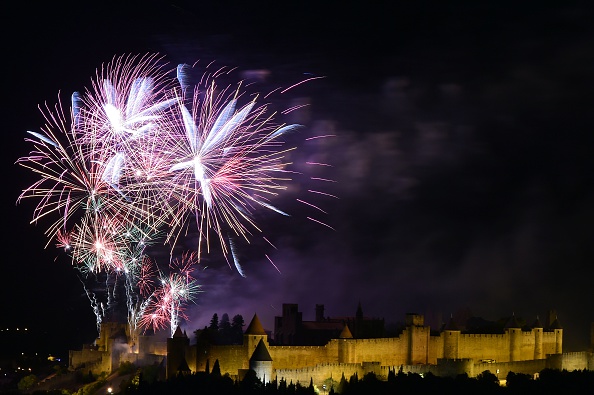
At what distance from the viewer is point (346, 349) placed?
2114 inches

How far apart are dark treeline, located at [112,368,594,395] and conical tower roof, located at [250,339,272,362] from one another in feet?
3.21

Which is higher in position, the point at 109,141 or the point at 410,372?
the point at 109,141

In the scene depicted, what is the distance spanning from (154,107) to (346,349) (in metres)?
16.9

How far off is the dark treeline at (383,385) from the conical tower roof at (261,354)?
0.98m

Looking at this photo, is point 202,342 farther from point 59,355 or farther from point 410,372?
point 59,355

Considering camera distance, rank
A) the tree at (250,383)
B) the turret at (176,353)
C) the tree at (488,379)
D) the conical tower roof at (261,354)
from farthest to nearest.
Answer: the turret at (176,353), the tree at (488,379), the conical tower roof at (261,354), the tree at (250,383)

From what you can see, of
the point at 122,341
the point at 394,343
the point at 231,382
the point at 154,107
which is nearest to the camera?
the point at 154,107

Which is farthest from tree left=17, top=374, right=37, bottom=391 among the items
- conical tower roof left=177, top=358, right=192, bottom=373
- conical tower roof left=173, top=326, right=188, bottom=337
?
conical tower roof left=177, top=358, right=192, bottom=373

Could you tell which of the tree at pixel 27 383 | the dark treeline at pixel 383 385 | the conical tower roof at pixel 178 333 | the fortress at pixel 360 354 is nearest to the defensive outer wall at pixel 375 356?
the fortress at pixel 360 354

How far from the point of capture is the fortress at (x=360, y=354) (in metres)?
51.0

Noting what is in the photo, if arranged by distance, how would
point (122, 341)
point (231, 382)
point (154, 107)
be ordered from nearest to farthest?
point (154, 107) < point (231, 382) < point (122, 341)

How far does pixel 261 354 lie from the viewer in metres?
49.7

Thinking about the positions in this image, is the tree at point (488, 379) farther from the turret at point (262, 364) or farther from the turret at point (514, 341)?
the turret at point (262, 364)

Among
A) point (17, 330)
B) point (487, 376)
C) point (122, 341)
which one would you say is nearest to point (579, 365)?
point (487, 376)
